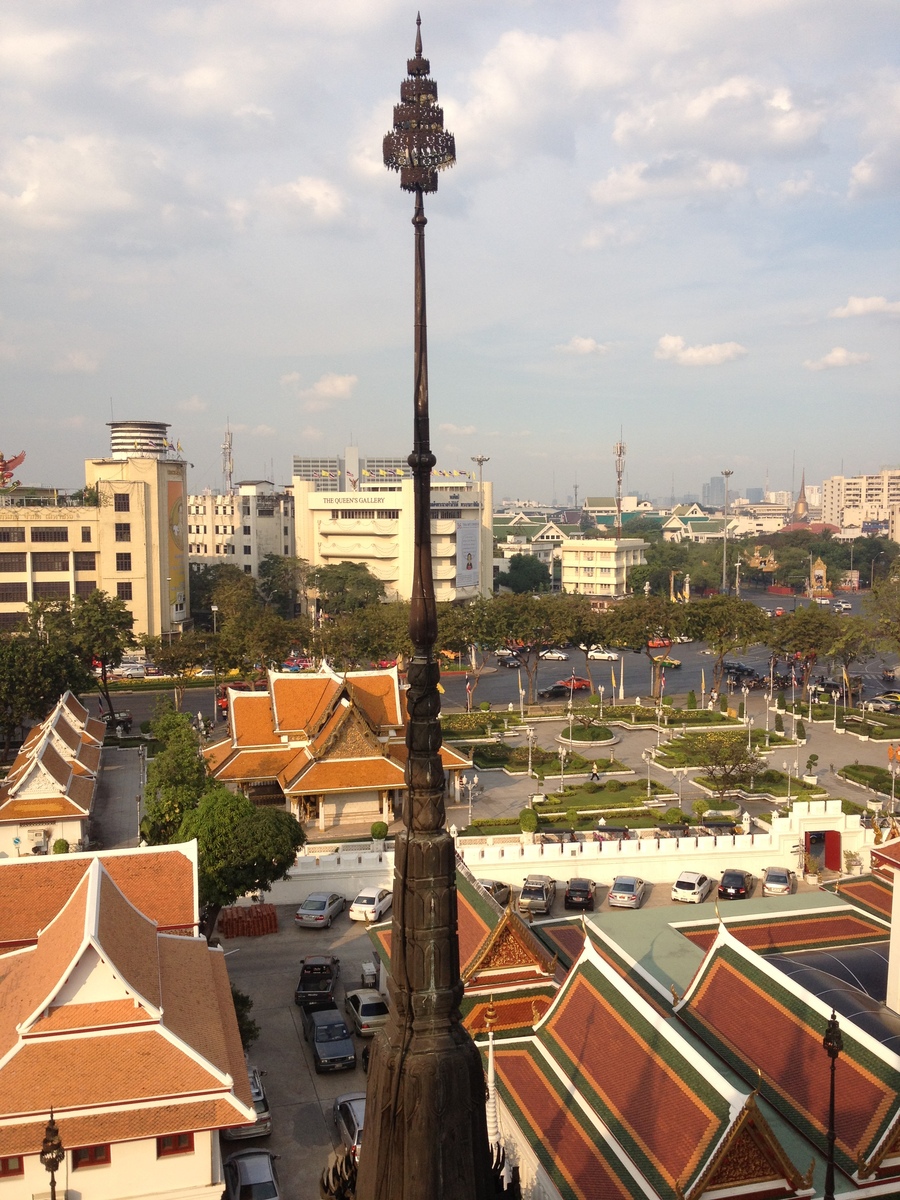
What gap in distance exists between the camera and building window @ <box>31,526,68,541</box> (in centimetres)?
7044

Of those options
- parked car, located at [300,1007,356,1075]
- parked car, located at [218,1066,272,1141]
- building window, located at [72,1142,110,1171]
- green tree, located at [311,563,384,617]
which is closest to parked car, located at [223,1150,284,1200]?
parked car, located at [218,1066,272,1141]

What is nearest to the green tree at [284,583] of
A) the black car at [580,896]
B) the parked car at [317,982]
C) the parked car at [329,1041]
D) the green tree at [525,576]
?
the green tree at [525,576]

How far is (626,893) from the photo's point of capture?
28.1 m

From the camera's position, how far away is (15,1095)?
13922 millimetres

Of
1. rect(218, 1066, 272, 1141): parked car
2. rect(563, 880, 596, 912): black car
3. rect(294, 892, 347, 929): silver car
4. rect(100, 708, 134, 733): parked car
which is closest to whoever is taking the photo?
rect(218, 1066, 272, 1141): parked car

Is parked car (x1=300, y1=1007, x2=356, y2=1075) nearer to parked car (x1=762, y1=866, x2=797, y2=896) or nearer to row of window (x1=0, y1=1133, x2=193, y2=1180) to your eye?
row of window (x1=0, y1=1133, x2=193, y2=1180)

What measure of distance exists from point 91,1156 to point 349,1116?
14.7ft

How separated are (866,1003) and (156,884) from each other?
1285 cm

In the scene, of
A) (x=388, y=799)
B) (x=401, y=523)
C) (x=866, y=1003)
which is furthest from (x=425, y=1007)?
(x=401, y=523)

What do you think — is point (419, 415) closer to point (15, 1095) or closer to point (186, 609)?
point (15, 1095)

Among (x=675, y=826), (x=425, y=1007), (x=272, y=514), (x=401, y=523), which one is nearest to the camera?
(x=425, y=1007)

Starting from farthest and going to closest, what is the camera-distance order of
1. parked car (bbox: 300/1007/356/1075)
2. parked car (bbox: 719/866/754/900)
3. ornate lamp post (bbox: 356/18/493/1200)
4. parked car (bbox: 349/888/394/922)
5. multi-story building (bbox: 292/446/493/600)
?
multi-story building (bbox: 292/446/493/600)
parked car (bbox: 719/866/754/900)
parked car (bbox: 349/888/394/922)
parked car (bbox: 300/1007/356/1075)
ornate lamp post (bbox: 356/18/493/1200)

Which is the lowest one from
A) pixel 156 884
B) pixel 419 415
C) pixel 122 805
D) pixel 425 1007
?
pixel 122 805

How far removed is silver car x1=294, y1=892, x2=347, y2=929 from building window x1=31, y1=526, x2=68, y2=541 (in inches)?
1965
